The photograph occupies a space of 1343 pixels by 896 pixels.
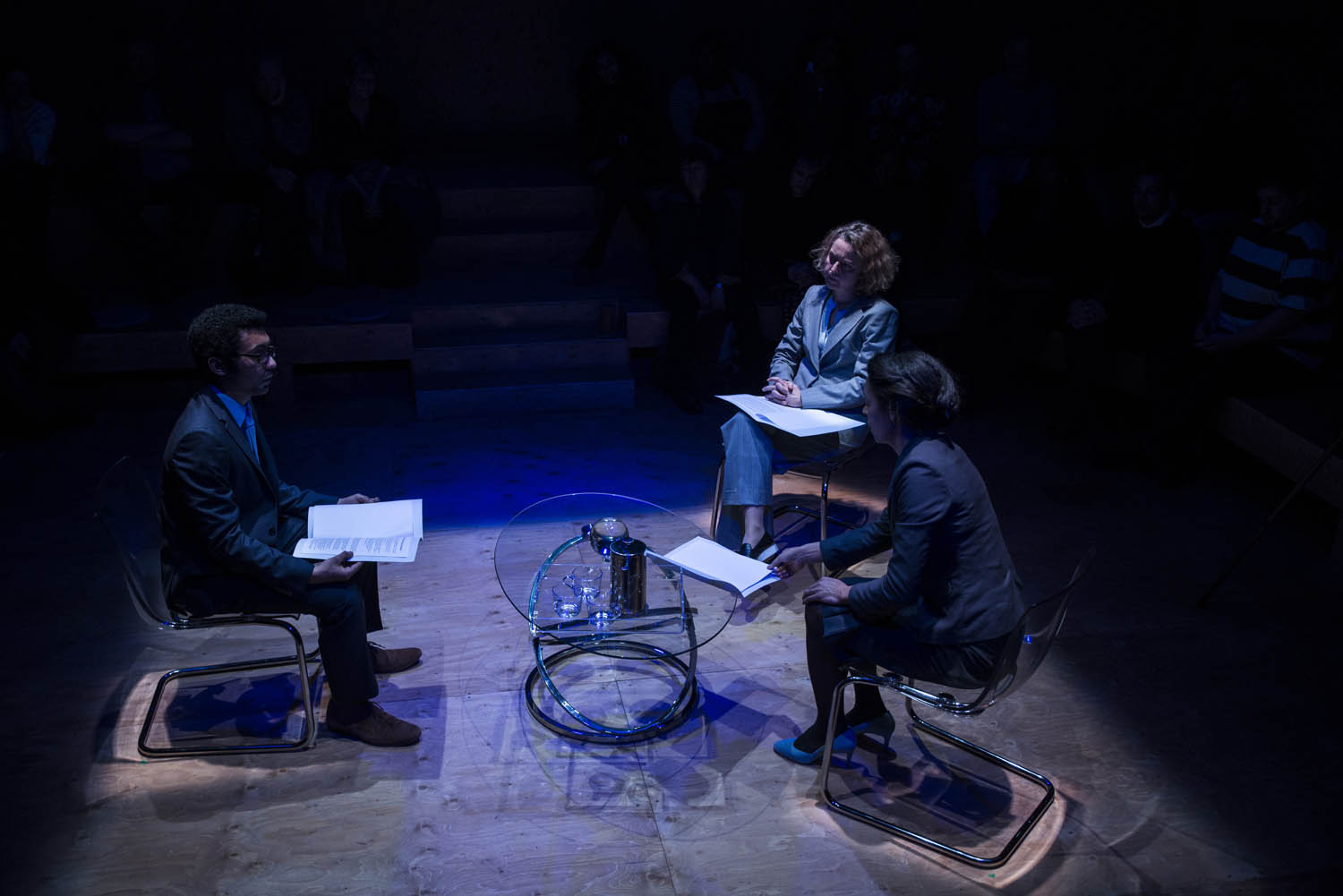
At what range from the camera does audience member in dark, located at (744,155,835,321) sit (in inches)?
256

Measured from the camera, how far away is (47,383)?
5.91 metres

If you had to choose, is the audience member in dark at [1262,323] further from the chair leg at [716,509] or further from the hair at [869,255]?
the chair leg at [716,509]

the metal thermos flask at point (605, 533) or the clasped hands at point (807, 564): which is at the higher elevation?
the clasped hands at point (807, 564)

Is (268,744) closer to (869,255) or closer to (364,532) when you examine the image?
(364,532)

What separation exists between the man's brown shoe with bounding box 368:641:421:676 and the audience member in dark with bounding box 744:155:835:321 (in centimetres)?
337

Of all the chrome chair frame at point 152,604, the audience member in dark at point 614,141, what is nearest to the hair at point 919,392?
the chrome chair frame at point 152,604

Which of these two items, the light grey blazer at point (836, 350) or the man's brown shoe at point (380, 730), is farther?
the light grey blazer at point (836, 350)

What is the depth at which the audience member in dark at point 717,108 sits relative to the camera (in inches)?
289

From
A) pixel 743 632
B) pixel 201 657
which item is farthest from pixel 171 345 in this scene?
pixel 743 632

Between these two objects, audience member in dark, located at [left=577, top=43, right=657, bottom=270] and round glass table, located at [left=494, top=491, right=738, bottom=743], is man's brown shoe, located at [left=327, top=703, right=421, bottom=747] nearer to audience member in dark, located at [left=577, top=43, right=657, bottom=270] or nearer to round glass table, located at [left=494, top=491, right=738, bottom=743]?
round glass table, located at [left=494, top=491, right=738, bottom=743]

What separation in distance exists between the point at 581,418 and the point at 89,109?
13.6 ft

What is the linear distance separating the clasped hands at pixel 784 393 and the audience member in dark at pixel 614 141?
2.66 meters

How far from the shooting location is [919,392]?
300 cm

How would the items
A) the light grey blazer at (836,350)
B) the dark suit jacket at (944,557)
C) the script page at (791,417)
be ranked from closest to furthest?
the dark suit jacket at (944,557) < the script page at (791,417) < the light grey blazer at (836,350)
